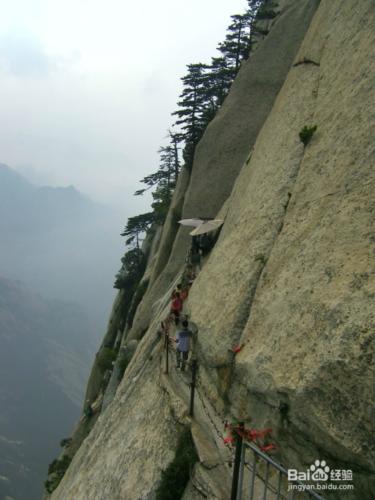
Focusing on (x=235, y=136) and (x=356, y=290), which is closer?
(x=356, y=290)

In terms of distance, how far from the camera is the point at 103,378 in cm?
4625

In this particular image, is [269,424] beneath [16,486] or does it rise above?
above

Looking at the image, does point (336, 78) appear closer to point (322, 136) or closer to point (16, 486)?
point (322, 136)

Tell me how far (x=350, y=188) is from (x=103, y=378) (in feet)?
131

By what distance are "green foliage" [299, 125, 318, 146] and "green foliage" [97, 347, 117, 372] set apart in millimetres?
35048

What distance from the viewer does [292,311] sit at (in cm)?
1206

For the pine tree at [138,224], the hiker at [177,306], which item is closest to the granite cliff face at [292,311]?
the hiker at [177,306]

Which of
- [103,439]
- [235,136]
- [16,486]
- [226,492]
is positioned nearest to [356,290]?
[226,492]

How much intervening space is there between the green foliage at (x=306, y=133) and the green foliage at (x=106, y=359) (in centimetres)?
3505

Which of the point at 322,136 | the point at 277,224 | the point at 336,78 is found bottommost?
the point at 277,224

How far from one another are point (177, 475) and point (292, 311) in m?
6.07

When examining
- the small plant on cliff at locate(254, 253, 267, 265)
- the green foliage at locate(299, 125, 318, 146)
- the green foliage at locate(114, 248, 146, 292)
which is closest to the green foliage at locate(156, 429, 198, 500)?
the small plant on cliff at locate(254, 253, 267, 265)

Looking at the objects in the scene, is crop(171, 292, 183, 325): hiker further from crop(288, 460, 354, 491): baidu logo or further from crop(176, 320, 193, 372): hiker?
crop(288, 460, 354, 491): baidu logo

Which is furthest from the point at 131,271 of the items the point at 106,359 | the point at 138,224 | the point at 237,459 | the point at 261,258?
the point at 237,459
